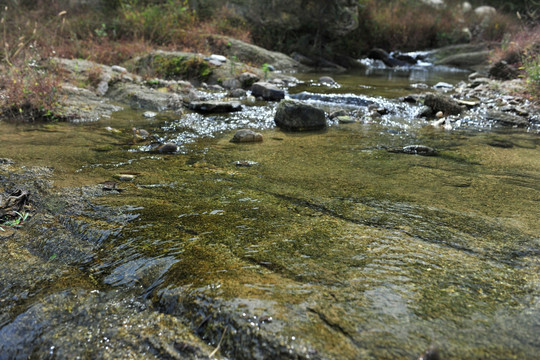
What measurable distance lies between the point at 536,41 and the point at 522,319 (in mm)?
8920

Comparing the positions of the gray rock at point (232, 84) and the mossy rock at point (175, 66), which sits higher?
the mossy rock at point (175, 66)

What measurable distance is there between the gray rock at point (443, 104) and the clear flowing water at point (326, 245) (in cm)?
224

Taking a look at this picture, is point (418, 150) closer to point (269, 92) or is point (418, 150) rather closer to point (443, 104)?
point (443, 104)

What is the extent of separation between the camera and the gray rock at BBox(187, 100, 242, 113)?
5.85 meters

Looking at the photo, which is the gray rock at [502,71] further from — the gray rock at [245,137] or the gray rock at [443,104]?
the gray rock at [245,137]

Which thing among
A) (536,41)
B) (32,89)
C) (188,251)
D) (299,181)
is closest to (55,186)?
(188,251)

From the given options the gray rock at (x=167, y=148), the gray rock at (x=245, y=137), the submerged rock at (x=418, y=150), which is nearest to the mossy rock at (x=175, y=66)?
the gray rock at (x=245, y=137)

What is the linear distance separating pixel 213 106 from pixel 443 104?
3.61m

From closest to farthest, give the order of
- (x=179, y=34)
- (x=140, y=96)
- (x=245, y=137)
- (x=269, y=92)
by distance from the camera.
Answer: (x=245, y=137), (x=140, y=96), (x=269, y=92), (x=179, y=34)

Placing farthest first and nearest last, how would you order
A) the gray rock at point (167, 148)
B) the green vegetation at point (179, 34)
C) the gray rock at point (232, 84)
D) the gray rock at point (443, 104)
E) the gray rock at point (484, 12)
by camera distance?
the gray rock at point (484, 12), the gray rock at point (232, 84), the gray rock at point (443, 104), the green vegetation at point (179, 34), the gray rock at point (167, 148)

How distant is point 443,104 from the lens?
5.98m

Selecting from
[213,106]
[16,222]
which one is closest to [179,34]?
[213,106]

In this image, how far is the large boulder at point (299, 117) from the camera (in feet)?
16.4

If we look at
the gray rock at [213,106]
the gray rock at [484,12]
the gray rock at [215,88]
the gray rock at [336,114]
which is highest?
the gray rock at [484,12]
